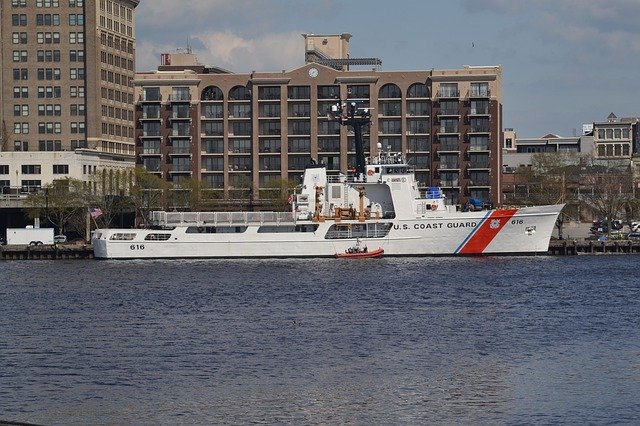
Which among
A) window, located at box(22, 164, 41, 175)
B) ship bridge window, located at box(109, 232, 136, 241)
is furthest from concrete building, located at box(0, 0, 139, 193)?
ship bridge window, located at box(109, 232, 136, 241)

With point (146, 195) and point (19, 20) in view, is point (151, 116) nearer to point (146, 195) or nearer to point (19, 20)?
point (146, 195)

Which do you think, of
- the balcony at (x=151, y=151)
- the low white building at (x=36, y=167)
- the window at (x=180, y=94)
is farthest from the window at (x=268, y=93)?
the low white building at (x=36, y=167)

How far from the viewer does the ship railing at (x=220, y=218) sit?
13088cm

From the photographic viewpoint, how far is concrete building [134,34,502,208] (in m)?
181

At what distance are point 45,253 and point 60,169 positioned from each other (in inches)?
1632

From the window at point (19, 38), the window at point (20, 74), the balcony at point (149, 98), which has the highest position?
the window at point (19, 38)

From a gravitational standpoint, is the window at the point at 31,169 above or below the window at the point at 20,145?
below

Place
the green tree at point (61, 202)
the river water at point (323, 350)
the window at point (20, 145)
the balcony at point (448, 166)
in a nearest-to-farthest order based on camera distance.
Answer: the river water at point (323, 350)
the green tree at point (61, 202)
the balcony at point (448, 166)
the window at point (20, 145)

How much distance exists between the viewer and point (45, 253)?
13962 centimetres

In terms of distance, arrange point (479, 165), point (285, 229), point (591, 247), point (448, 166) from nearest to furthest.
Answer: point (285, 229) → point (591, 247) → point (448, 166) → point (479, 165)

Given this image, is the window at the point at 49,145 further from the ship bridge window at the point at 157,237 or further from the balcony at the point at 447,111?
the ship bridge window at the point at 157,237

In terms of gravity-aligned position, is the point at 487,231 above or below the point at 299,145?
below

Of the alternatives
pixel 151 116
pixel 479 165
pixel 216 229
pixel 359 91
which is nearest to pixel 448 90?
pixel 479 165

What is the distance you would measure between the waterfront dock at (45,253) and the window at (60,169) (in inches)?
1497
